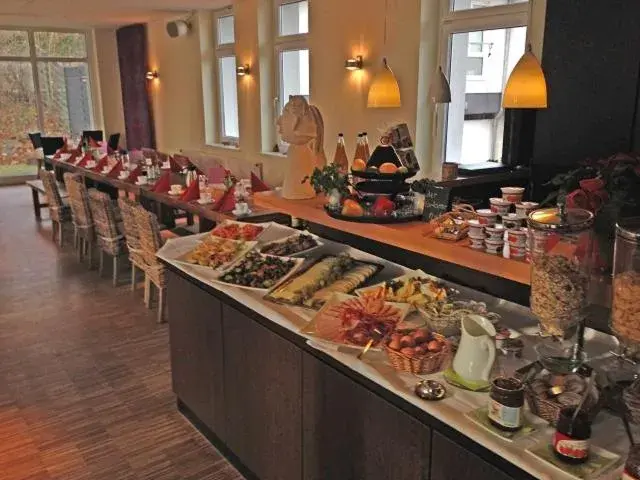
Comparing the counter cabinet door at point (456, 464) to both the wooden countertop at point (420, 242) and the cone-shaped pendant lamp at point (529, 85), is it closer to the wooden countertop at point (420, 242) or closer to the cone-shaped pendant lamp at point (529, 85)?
the wooden countertop at point (420, 242)

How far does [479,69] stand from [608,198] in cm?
441

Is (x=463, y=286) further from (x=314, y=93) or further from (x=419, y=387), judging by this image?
(x=314, y=93)

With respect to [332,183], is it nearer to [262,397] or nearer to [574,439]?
[262,397]

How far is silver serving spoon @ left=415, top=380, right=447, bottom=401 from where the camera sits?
150 cm

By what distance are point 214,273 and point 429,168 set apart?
396 cm

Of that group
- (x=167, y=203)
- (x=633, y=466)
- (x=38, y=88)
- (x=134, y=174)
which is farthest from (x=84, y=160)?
(x=633, y=466)

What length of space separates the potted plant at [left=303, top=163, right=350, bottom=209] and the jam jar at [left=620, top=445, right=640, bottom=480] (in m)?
1.61

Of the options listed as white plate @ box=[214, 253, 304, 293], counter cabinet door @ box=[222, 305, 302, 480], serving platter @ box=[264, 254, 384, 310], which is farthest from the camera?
white plate @ box=[214, 253, 304, 293]

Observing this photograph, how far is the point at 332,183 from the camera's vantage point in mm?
2562

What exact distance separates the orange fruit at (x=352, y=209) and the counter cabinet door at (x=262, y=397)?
604 millimetres

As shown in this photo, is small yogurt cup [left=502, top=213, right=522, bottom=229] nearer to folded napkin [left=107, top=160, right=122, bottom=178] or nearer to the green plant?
the green plant

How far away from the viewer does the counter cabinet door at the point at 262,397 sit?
80.6 inches

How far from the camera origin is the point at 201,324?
2617mm

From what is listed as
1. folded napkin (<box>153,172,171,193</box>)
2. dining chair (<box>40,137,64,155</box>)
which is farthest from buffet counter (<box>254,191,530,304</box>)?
dining chair (<box>40,137,64,155</box>)
